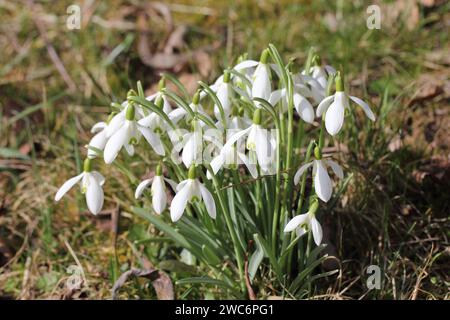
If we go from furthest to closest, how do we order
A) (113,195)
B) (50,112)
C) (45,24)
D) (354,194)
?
(45,24), (50,112), (113,195), (354,194)

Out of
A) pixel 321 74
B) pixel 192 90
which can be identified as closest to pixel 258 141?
pixel 321 74

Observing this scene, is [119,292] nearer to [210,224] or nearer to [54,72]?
[210,224]

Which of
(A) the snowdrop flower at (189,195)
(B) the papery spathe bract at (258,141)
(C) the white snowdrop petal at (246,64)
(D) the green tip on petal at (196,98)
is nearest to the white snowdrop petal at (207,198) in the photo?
(A) the snowdrop flower at (189,195)

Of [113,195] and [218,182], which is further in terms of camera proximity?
[113,195]

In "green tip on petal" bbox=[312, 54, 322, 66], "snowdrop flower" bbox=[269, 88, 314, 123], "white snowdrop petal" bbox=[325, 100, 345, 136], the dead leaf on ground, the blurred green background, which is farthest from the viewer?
the blurred green background

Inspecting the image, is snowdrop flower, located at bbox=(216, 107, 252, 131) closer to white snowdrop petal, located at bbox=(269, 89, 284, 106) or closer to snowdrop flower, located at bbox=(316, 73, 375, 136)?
white snowdrop petal, located at bbox=(269, 89, 284, 106)

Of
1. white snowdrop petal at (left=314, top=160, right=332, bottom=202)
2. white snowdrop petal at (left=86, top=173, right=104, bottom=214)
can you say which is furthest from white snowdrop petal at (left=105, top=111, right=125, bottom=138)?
white snowdrop petal at (left=314, top=160, right=332, bottom=202)

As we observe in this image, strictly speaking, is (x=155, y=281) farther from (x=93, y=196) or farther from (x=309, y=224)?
(x=309, y=224)
